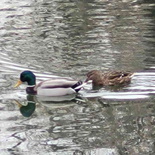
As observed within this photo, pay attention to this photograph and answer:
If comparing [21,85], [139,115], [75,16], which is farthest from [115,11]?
[139,115]

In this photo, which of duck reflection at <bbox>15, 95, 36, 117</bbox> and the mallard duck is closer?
duck reflection at <bbox>15, 95, 36, 117</bbox>

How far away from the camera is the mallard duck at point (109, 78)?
13.6 metres

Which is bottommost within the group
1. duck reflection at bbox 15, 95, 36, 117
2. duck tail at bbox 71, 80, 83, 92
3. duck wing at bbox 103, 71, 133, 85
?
duck reflection at bbox 15, 95, 36, 117

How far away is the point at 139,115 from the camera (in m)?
11.8

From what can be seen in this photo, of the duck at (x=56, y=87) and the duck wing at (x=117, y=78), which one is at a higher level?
the duck wing at (x=117, y=78)

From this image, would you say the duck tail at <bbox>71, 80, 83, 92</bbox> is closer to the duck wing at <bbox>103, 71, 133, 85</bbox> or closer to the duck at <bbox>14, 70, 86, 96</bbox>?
the duck at <bbox>14, 70, 86, 96</bbox>

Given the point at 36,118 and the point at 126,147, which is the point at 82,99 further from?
the point at 126,147

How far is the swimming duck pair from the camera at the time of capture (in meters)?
13.1

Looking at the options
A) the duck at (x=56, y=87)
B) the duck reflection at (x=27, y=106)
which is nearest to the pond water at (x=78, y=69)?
the duck reflection at (x=27, y=106)

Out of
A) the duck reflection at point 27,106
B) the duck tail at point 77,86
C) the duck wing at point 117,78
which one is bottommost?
the duck reflection at point 27,106

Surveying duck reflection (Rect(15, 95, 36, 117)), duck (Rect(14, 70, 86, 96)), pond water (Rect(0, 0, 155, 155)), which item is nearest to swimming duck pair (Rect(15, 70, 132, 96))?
duck (Rect(14, 70, 86, 96))

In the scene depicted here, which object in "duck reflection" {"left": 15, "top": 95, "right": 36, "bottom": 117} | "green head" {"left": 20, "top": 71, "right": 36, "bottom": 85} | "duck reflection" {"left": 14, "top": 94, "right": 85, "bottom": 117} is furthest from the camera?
"green head" {"left": 20, "top": 71, "right": 36, "bottom": 85}

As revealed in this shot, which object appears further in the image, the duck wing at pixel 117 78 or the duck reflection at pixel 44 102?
the duck wing at pixel 117 78

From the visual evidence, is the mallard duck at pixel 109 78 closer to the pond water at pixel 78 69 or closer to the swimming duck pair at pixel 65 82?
the swimming duck pair at pixel 65 82
